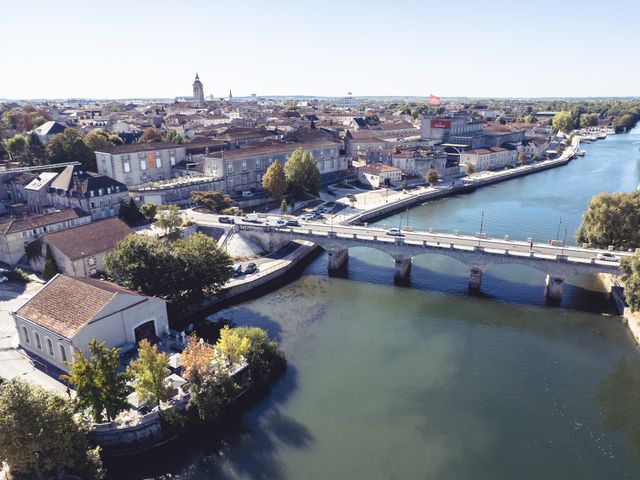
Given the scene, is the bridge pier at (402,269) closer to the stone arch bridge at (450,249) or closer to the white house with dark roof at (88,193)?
the stone arch bridge at (450,249)

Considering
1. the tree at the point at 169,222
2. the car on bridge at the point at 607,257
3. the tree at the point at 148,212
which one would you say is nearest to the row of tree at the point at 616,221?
the car on bridge at the point at 607,257

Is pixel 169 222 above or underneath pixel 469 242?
above

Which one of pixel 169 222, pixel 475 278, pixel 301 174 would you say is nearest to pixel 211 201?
pixel 169 222

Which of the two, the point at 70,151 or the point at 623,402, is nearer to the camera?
the point at 623,402

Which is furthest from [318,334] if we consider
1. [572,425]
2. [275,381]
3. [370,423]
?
[572,425]

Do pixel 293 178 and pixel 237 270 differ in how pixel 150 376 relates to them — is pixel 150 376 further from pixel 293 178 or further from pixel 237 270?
pixel 293 178

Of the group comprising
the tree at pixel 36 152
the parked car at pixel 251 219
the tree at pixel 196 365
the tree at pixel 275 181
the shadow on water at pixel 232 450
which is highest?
the tree at pixel 36 152

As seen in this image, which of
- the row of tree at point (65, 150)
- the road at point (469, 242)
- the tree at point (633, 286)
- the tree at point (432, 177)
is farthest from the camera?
the tree at point (432, 177)
